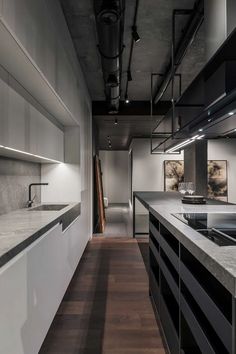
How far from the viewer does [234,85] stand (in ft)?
5.72

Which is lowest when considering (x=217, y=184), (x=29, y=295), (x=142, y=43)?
(x=29, y=295)

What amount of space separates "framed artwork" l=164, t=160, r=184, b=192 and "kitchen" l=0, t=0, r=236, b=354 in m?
4.37

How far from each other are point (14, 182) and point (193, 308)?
7.33 ft

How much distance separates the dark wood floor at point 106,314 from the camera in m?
2.12

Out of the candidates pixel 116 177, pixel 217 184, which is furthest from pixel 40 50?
pixel 116 177

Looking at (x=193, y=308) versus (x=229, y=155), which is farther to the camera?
(x=229, y=155)

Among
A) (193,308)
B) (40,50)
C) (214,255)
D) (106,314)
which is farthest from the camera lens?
(106,314)

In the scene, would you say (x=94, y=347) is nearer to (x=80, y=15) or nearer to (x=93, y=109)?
(x=80, y=15)

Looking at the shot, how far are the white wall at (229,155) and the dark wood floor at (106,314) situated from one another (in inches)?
212

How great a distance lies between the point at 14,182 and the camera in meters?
2.90

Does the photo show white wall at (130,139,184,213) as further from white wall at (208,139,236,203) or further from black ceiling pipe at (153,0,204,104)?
black ceiling pipe at (153,0,204,104)

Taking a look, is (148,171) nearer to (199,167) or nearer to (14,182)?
(199,167)

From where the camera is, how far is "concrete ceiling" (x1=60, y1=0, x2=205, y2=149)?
284 centimetres

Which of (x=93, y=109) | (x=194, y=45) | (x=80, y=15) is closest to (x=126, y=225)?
(x=93, y=109)
